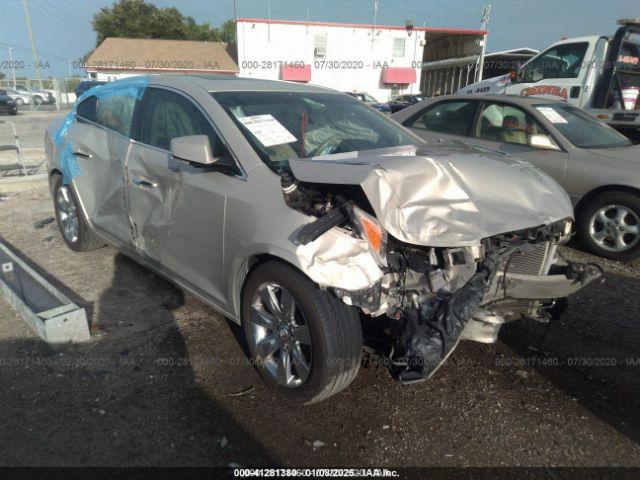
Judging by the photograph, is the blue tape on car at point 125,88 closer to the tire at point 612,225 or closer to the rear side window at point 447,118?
the rear side window at point 447,118

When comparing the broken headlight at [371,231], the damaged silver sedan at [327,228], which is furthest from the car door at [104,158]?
the broken headlight at [371,231]

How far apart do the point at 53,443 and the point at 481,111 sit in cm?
562

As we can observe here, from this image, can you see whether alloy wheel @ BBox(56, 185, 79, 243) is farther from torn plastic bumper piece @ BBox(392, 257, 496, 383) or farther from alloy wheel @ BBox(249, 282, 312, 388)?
torn plastic bumper piece @ BBox(392, 257, 496, 383)

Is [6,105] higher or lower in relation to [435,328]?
lower

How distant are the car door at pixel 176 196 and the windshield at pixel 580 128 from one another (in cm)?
434

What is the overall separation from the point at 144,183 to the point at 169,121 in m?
0.48

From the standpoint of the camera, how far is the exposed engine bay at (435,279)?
2238mm

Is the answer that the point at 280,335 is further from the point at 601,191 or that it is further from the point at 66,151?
the point at 601,191

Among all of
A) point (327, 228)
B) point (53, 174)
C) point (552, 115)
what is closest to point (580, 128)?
point (552, 115)

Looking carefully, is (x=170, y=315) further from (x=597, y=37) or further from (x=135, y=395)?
(x=597, y=37)

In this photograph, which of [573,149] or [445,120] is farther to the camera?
[445,120]

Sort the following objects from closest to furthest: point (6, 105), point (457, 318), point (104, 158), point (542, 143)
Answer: point (457, 318) < point (104, 158) < point (542, 143) < point (6, 105)

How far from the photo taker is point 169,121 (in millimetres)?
3299

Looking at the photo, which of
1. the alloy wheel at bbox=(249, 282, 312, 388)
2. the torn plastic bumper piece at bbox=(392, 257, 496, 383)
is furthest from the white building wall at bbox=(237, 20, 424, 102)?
the torn plastic bumper piece at bbox=(392, 257, 496, 383)
